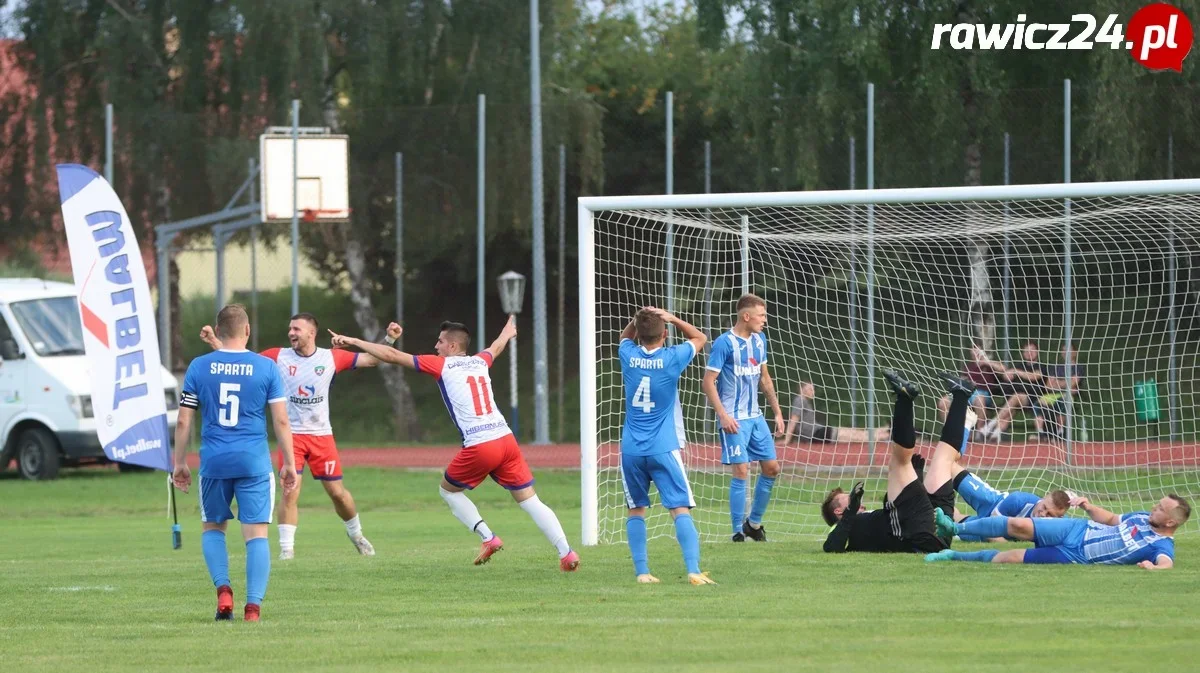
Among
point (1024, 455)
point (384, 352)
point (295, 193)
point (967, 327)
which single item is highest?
point (295, 193)

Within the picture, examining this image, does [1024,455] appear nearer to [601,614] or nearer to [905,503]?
[905,503]

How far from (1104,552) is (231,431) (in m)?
5.82

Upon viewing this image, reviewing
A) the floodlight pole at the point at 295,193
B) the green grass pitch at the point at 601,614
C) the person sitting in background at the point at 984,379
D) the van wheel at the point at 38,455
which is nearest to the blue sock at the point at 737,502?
the green grass pitch at the point at 601,614

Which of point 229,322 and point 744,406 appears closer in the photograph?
point 229,322

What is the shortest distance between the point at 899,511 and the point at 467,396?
3.22m

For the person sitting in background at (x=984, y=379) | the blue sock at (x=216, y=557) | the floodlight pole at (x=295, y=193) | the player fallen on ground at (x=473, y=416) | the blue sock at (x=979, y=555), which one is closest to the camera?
the blue sock at (x=216, y=557)

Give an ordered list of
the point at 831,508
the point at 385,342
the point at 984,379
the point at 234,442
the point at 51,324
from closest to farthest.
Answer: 1. the point at 234,442
2. the point at 831,508
3. the point at 385,342
4. the point at 984,379
5. the point at 51,324

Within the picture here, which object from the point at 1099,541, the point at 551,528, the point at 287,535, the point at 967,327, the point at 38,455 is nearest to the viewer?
the point at 1099,541

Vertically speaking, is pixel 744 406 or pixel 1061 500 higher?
pixel 744 406

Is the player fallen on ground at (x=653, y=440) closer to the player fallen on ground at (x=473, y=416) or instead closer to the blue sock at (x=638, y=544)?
the blue sock at (x=638, y=544)

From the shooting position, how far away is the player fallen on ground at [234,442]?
8.39 metres

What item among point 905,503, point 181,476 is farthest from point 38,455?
point 905,503

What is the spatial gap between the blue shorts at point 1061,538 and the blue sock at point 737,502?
8.92ft

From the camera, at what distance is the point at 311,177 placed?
23062mm
